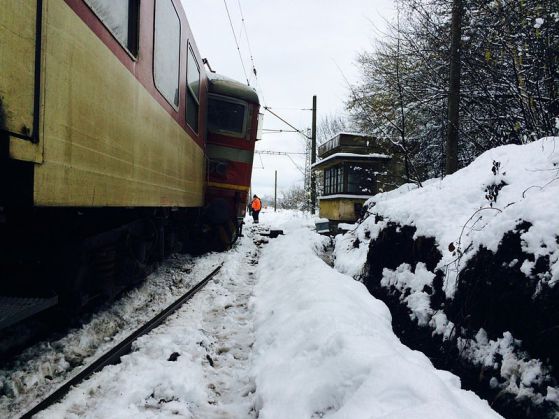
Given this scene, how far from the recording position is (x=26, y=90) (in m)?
1.70

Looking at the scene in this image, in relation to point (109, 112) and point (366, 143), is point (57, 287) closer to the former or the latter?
point (109, 112)

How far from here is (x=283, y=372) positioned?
8.21 ft

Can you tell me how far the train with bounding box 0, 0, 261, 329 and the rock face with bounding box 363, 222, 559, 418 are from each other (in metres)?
2.77

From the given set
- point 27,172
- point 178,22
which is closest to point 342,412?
point 27,172

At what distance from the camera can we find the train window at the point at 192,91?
5605 mm

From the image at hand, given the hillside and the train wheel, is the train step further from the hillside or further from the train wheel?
the train wheel

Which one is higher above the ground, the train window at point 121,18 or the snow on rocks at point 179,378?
the train window at point 121,18

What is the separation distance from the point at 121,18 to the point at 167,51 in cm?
135

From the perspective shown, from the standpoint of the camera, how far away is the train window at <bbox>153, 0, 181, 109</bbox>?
379 centimetres

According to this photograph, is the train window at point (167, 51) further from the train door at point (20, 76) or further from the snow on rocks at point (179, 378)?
the snow on rocks at point (179, 378)

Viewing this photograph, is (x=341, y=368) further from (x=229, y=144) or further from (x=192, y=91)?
(x=229, y=144)

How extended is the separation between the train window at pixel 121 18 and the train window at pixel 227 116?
5108mm

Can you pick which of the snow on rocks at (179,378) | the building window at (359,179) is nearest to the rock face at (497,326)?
the snow on rocks at (179,378)

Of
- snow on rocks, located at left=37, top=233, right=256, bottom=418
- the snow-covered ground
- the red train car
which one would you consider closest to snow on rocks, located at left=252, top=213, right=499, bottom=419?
the snow-covered ground
